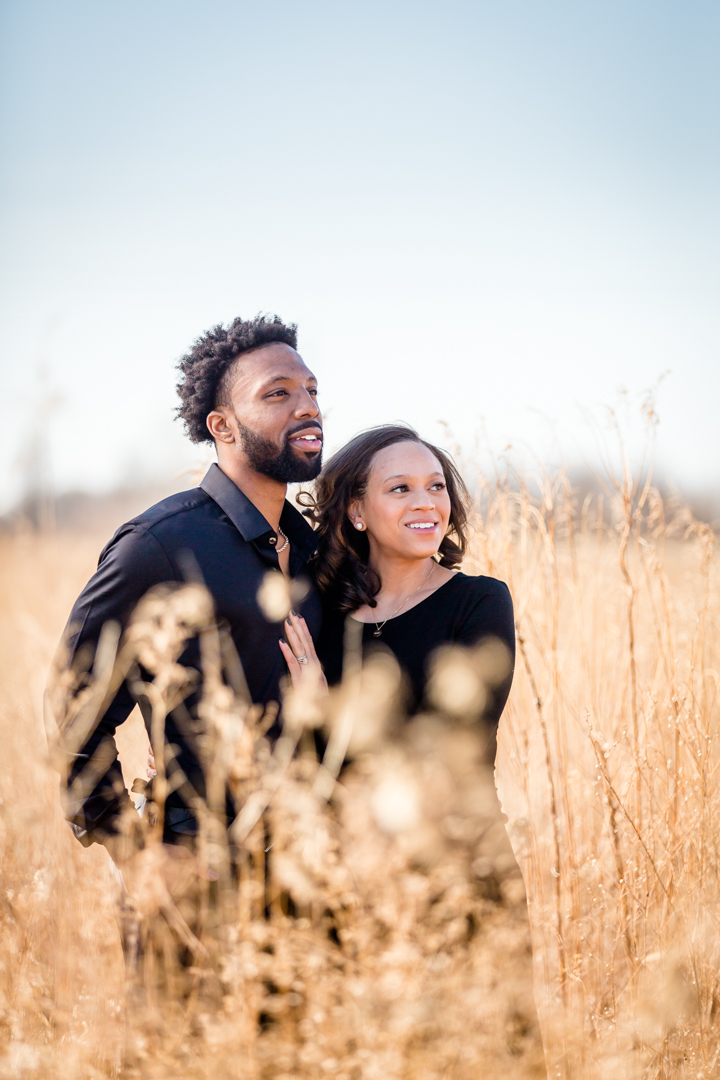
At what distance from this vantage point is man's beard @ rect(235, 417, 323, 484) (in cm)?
229

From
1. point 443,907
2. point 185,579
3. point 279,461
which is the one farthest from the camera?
point 279,461

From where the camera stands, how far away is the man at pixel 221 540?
181 centimetres

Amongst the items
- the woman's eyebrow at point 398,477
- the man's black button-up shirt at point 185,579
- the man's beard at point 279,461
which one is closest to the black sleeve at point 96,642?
the man's black button-up shirt at point 185,579

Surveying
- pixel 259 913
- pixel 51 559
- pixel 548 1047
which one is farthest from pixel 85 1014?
pixel 51 559

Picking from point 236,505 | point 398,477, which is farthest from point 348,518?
point 236,505

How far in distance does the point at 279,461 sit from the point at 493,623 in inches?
35.6

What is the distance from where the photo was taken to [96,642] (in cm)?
183

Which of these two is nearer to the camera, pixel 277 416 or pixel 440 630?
pixel 440 630

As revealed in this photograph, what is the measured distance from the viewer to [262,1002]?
131 cm

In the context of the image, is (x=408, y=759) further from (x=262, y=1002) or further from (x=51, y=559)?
(x=51, y=559)

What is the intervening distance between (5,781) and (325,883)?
802mm

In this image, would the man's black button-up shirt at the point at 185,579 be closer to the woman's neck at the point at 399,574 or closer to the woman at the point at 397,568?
the woman at the point at 397,568

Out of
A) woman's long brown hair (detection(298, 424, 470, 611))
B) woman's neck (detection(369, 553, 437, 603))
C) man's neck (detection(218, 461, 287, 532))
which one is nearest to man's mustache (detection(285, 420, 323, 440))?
Result: man's neck (detection(218, 461, 287, 532))

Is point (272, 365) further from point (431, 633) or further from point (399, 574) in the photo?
point (431, 633)
